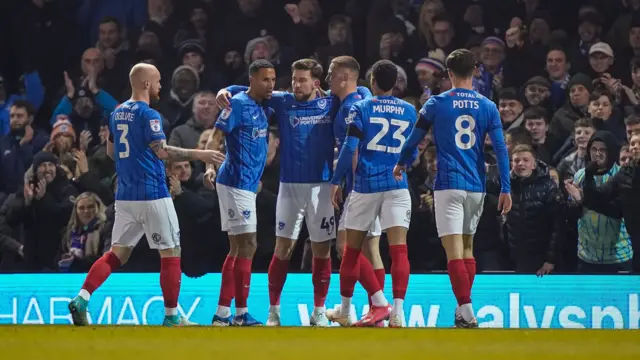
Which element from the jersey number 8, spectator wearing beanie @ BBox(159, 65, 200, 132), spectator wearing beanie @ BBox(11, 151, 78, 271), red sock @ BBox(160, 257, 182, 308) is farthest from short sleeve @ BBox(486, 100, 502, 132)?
spectator wearing beanie @ BBox(11, 151, 78, 271)

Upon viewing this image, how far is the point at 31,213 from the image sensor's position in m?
11.7

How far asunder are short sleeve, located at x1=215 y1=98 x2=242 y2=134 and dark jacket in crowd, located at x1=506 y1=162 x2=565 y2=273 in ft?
11.8

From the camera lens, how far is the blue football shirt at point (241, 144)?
7941mm

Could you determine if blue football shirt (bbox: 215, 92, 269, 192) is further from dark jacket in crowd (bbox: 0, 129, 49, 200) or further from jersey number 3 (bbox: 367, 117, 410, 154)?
dark jacket in crowd (bbox: 0, 129, 49, 200)

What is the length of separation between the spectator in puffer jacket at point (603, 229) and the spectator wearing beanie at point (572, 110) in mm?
701

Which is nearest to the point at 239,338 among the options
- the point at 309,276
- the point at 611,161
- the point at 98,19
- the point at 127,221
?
the point at 127,221

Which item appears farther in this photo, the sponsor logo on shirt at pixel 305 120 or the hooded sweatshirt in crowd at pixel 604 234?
the hooded sweatshirt in crowd at pixel 604 234

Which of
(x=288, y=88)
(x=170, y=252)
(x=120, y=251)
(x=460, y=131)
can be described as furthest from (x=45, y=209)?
(x=460, y=131)

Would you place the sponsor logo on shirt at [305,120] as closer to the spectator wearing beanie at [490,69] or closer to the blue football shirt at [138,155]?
the blue football shirt at [138,155]

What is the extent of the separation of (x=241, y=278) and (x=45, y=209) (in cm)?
443

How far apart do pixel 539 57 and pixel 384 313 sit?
16.3ft

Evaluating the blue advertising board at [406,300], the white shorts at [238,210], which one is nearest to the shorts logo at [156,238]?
the white shorts at [238,210]

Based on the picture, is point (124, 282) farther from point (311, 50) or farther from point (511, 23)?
point (511, 23)

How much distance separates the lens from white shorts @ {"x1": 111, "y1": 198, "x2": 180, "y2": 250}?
765cm
